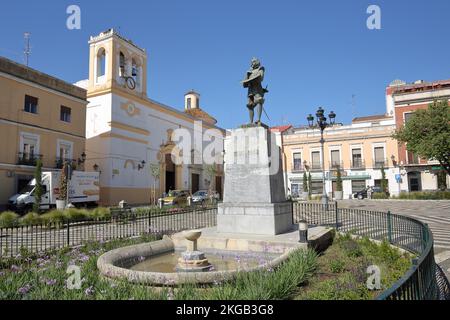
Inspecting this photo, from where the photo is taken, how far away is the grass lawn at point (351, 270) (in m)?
4.43

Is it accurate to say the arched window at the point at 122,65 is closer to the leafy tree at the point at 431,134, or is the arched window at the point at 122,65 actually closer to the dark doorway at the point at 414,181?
the leafy tree at the point at 431,134

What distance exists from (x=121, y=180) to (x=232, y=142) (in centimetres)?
2520

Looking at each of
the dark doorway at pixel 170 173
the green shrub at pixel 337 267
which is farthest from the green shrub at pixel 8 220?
the dark doorway at pixel 170 173

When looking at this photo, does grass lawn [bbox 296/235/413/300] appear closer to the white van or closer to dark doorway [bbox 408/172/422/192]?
the white van

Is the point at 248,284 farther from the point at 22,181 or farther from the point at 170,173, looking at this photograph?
the point at 170,173

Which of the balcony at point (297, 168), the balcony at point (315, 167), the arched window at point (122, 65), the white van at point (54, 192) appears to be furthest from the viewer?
the balcony at point (297, 168)

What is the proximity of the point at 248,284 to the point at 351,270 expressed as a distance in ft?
7.75

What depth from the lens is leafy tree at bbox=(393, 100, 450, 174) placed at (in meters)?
27.5

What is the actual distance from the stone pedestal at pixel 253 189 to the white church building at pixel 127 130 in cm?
2370

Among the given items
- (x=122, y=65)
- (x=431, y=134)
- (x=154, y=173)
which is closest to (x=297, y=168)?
(x=431, y=134)

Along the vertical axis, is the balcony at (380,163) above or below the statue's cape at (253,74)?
below

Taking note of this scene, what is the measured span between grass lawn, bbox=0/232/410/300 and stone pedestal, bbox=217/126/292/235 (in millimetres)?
2267

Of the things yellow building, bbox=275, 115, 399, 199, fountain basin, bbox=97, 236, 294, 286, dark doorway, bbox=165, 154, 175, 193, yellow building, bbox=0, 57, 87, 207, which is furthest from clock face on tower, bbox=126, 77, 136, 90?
fountain basin, bbox=97, 236, 294, 286
